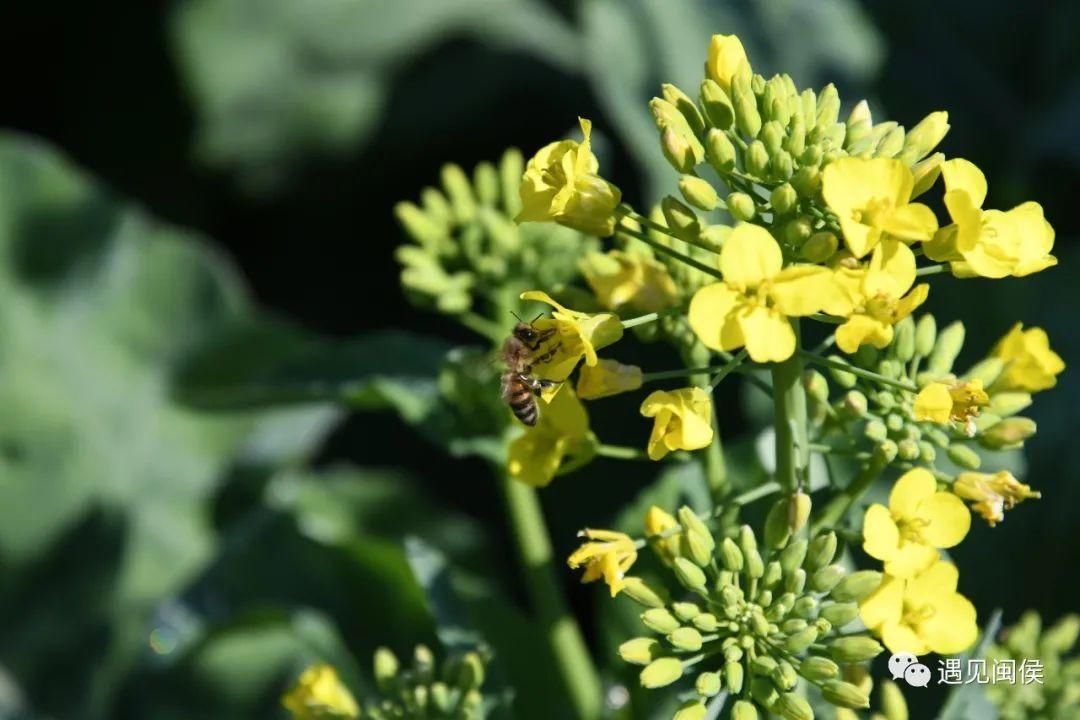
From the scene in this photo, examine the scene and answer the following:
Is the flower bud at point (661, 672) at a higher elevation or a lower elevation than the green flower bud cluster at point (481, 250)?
lower

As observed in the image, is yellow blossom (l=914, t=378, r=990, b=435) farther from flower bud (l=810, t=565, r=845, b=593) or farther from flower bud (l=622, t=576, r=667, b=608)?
flower bud (l=622, t=576, r=667, b=608)

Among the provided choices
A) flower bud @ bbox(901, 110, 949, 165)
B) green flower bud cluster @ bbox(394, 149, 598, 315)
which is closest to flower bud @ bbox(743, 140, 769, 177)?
flower bud @ bbox(901, 110, 949, 165)

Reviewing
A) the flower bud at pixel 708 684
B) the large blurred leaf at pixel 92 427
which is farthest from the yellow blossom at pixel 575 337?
the large blurred leaf at pixel 92 427

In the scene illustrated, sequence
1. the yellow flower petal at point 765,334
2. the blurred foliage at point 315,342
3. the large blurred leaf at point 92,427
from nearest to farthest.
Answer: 1. the yellow flower petal at point 765,334
2. the blurred foliage at point 315,342
3. the large blurred leaf at point 92,427

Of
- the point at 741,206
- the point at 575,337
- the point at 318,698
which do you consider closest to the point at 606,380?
the point at 575,337

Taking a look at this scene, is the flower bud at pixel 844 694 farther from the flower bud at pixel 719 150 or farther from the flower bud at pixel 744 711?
the flower bud at pixel 719 150

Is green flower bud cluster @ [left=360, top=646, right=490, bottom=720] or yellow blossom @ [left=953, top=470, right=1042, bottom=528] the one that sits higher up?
green flower bud cluster @ [left=360, top=646, right=490, bottom=720]
